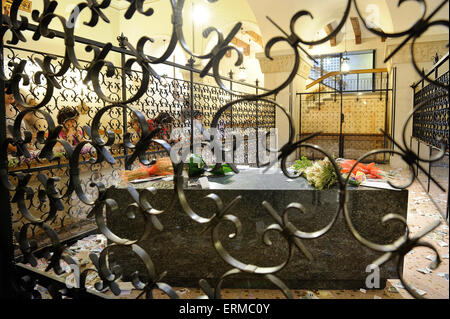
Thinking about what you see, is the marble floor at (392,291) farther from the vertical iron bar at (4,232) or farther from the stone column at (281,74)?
the stone column at (281,74)

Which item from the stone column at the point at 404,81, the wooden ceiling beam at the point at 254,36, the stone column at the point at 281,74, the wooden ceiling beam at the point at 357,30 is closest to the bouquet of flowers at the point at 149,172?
the stone column at the point at 281,74

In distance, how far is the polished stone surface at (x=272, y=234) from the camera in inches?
78.0

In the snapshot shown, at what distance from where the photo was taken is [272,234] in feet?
6.72

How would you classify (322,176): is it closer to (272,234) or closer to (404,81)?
(272,234)

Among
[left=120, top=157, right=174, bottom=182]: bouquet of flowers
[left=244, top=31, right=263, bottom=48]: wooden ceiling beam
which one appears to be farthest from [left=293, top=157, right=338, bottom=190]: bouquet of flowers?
[left=244, top=31, right=263, bottom=48]: wooden ceiling beam

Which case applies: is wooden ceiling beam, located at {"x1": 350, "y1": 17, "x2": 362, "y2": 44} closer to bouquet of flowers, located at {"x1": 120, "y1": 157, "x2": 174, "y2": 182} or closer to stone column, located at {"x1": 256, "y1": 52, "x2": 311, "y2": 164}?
stone column, located at {"x1": 256, "y1": 52, "x2": 311, "y2": 164}

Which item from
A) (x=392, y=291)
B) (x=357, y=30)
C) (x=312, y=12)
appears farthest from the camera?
(x=357, y=30)

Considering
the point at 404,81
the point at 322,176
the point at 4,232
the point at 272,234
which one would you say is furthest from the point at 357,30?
the point at 4,232

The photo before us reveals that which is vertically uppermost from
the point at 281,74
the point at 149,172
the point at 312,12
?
the point at 312,12

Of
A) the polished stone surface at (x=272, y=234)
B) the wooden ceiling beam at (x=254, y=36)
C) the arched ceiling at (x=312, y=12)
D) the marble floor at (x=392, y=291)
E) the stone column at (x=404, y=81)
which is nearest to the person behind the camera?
the polished stone surface at (x=272, y=234)

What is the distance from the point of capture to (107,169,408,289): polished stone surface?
78.0 inches
